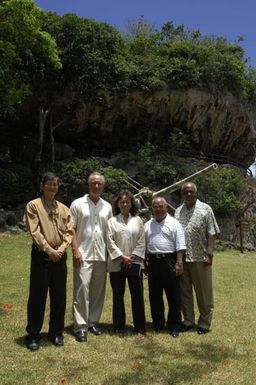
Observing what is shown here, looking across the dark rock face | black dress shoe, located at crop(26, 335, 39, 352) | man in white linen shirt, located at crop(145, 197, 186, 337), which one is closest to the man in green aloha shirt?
man in white linen shirt, located at crop(145, 197, 186, 337)

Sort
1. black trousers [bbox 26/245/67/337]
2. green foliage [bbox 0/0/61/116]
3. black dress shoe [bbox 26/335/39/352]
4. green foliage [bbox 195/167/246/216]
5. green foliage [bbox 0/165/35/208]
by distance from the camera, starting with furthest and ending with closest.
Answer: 1. green foliage [bbox 195/167/246/216]
2. green foliage [bbox 0/165/35/208]
3. green foliage [bbox 0/0/61/116]
4. black trousers [bbox 26/245/67/337]
5. black dress shoe [bbox 26/335/39/352]

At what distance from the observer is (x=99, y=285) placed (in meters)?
5.50

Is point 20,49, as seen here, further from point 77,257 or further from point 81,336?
point 81,336

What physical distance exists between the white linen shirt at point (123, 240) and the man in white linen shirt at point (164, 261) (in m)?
0.18

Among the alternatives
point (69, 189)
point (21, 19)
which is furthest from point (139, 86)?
point (21, 19)

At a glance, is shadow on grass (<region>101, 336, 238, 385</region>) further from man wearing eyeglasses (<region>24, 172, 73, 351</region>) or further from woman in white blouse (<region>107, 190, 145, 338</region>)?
man wearing eyeglasses (<region>24, 172, 73, 351</region>)

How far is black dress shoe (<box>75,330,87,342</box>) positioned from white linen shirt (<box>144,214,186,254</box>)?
1274 mm

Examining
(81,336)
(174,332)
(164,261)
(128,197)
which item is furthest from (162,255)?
(81,336)

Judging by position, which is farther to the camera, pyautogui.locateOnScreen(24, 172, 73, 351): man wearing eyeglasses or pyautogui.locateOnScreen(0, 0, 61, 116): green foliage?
pyautogui.locateOnScreen(0, 0, 61, 116): green foliage

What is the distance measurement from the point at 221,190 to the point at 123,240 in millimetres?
17402

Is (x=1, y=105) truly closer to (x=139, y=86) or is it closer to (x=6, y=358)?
(x=139, y=86)

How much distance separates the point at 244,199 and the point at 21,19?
49.2ft

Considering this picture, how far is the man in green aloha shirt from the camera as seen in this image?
5.69 meters

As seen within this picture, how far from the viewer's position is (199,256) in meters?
5.67
